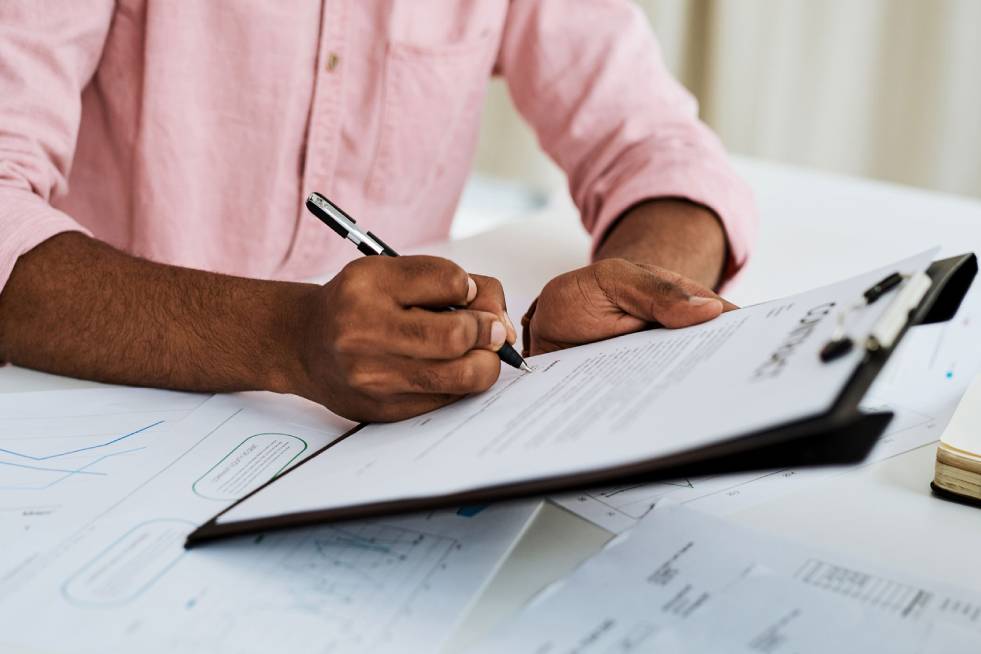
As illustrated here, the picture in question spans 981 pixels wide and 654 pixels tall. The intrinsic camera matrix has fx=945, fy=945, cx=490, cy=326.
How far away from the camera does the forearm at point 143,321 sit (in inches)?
28.1

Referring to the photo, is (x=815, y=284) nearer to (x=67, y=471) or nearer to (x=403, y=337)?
(x=403, y=337)

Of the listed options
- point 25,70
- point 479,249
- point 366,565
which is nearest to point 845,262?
point 479,249

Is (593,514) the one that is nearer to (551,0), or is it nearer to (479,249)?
(479,249)

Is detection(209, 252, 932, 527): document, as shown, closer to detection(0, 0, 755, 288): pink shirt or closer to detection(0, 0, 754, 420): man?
detection(0, 0, 754, 420): man

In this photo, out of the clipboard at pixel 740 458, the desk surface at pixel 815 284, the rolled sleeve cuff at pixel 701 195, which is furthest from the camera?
the rolled sleeve cuff at pixel 701 195

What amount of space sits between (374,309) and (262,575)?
187 millimetres

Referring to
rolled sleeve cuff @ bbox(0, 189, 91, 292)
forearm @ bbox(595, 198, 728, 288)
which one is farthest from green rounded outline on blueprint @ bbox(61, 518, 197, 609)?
forearm @ bbox(595, 198, 728, 288)

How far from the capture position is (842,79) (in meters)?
2.27

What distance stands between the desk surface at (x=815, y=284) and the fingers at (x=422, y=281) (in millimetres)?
159

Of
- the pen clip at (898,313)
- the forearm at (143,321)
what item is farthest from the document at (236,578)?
the pen clip at (898,313)

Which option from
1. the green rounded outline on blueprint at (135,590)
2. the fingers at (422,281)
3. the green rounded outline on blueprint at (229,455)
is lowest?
the green rounded outline on blueprint at (135,590)

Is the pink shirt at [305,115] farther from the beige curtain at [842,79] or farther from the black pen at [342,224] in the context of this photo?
the beige curtain at [842,79]

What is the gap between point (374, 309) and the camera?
62 centimetres

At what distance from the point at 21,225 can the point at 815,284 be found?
31.7 inches
